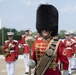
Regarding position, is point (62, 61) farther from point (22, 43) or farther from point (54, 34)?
point (22, 43)

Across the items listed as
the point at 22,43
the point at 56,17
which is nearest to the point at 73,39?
the point at 22,43

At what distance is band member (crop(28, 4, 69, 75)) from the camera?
16.8 feet

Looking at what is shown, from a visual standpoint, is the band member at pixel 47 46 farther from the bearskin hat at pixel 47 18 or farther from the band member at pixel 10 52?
the band member at pixel 10 52

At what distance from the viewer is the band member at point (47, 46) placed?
5.13m

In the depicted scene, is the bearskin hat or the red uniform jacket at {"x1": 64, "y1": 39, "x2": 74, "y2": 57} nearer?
the bearskin hat

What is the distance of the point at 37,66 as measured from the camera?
16.9 feet

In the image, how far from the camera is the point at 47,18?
5301 millimetres

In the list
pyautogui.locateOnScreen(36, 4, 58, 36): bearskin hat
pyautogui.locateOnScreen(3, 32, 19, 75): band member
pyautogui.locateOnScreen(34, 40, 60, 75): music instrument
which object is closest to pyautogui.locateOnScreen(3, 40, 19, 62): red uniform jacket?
pyautogui.locateOnScreen(3, 32, 19, 75): band member

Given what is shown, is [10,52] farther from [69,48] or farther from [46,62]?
[46,62]

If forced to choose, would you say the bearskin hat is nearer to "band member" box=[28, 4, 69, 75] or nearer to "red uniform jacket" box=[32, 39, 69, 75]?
"band member" box=[28, 4, 69, 75]

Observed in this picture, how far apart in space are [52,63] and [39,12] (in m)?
0.81

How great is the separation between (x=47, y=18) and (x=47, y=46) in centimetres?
43

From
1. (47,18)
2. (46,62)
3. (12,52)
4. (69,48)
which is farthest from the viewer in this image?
(69,48)

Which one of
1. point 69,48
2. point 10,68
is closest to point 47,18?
point 10,68
